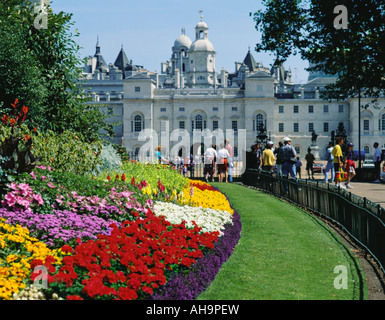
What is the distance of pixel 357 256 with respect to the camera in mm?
7262

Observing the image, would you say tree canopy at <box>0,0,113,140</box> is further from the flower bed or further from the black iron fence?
the black iron fence

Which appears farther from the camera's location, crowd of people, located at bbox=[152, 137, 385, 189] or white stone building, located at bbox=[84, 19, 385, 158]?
white stone building, located at bbox=[84, 19, 385, 158]

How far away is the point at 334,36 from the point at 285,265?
14682 mm

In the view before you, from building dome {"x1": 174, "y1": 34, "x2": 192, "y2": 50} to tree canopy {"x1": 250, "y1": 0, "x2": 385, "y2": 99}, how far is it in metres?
84.7

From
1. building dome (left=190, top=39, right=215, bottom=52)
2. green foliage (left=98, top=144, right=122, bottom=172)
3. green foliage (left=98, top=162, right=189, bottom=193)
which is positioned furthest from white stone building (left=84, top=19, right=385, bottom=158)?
green foliage (left=98, top=162, right=189, bottom=193)

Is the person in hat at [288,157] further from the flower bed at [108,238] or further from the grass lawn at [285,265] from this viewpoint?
the flower bed at [108,238]

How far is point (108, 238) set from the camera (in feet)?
19.8

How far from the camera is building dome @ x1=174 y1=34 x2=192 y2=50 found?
105m

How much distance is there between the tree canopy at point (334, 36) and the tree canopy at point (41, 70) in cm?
953

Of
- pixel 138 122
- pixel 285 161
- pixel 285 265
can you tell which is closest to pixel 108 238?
pixel 285 265

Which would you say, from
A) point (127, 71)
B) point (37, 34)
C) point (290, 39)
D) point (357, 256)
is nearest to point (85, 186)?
point (357, 256)

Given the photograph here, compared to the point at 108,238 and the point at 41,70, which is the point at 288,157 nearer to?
the point at 41,70

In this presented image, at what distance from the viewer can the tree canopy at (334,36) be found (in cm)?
1814

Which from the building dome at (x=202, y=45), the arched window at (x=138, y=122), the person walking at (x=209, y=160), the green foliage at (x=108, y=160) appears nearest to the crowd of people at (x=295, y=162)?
the person walking at (x=209, y=160)
